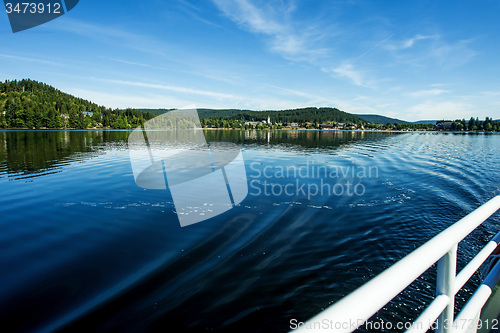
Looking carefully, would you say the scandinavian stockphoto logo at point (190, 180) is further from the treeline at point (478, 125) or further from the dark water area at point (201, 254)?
the treeline at point (478, 125)

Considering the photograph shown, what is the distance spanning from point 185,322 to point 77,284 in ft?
7.32

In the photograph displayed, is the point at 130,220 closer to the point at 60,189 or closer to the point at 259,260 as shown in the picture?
the point at 259,260

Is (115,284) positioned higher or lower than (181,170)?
lower

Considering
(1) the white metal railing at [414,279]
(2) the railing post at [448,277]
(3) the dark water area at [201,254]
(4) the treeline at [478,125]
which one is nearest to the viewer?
(1) the white metal railing at [414,279]

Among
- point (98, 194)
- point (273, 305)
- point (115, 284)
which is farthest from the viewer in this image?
point (98, 194)

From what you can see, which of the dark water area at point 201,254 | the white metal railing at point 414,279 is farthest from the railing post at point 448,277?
the dark water area at point 201,254

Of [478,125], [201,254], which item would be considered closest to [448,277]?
[201,254]

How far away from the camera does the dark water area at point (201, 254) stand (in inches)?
147

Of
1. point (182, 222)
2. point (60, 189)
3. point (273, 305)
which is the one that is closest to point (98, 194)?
point (60, 189)

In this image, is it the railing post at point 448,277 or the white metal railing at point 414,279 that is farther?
the railing post at point 448,277

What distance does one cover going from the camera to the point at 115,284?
4383 millimetres

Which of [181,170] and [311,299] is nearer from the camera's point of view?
[311,299]

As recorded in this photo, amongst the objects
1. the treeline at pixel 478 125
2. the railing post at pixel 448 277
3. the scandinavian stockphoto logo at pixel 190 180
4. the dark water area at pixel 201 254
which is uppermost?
the treeline at pixel 478 125

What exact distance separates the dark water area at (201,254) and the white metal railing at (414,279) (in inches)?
93.6
